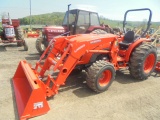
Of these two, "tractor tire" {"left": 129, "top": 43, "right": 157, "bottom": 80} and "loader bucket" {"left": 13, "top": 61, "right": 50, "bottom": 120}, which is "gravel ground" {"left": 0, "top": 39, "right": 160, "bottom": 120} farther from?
"tractor tire" {"left": 129, "top": 43, "right": 157, "bottom": 80}

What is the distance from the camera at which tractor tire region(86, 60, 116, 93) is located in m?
4.10

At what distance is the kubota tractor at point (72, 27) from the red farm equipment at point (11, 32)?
6.09 feet

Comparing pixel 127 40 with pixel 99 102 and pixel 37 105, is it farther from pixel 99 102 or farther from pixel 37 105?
pixel 37 105

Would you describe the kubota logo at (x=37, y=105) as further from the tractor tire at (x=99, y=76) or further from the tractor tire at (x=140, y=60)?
the tractor tire at (x=140, y=60)

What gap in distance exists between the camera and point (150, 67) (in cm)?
561

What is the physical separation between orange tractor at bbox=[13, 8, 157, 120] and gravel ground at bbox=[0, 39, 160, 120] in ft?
0.62

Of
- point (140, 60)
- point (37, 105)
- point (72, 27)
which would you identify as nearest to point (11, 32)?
point (72, 27)

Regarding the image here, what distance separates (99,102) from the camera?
3926 millimetres

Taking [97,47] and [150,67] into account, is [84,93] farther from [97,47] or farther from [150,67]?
[150,67]

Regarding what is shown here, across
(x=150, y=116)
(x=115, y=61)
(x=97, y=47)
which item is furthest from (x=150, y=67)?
(x=150, y=116)

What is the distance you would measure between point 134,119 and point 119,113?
299mm

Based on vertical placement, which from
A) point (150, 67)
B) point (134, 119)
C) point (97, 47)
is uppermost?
point (97, 47)

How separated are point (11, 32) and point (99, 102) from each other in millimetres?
7283

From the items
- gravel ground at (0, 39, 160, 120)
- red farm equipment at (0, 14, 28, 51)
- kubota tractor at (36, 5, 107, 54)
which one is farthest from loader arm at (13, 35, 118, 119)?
red farm equipment at (0, 14, 28, 51)
